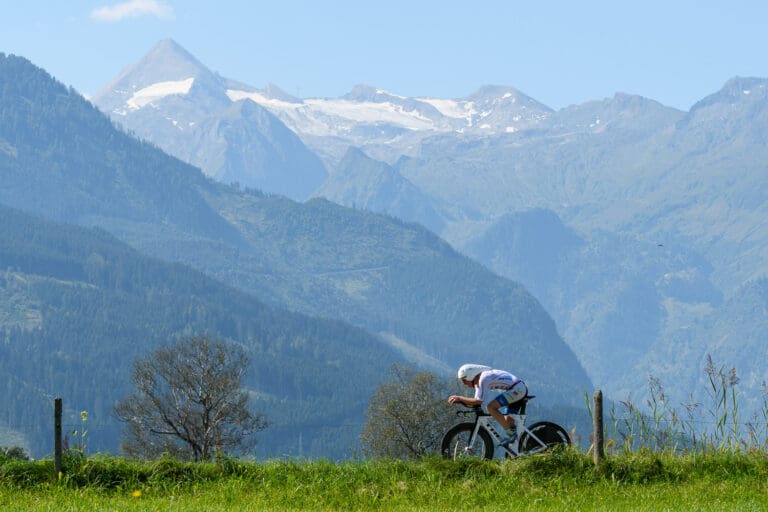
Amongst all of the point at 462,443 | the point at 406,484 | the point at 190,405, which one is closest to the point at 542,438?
the point at 462,443

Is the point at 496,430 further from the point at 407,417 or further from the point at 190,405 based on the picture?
the point at 407,417

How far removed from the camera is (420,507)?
21594mm

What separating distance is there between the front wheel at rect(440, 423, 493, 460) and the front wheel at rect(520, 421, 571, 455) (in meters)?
0.95

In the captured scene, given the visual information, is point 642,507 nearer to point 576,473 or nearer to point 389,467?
point 576,473

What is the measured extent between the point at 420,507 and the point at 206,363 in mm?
108418

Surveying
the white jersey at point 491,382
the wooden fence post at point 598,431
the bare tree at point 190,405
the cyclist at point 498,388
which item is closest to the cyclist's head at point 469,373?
the cyclist at point 498,388

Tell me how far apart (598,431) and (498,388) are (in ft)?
8.06

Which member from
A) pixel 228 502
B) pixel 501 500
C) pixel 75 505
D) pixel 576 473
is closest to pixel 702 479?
pixel 576 473

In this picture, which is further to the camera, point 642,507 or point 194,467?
point 194,467

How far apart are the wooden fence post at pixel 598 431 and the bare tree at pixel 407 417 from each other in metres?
82.5

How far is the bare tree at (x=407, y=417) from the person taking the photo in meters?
112

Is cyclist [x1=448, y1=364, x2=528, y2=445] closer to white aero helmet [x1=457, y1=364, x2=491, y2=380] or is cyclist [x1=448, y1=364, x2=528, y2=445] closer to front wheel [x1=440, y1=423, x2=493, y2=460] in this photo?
white aero helmet [x1=457, y1=364, x2=491, y2=380]

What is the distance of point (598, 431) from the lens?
2352 cm

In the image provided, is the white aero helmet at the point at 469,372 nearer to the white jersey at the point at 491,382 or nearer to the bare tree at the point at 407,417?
the white jersey at the point at 491,382
